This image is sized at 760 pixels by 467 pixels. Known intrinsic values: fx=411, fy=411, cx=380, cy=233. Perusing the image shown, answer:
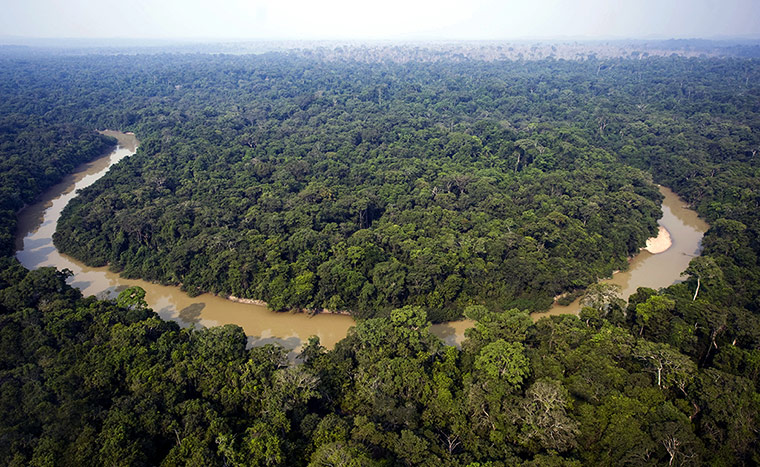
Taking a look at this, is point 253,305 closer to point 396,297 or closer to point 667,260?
point 396,297

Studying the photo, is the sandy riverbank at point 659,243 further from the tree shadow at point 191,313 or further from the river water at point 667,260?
the tree shadow at point 191,313

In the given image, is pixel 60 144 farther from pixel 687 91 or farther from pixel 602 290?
pixel 687 91

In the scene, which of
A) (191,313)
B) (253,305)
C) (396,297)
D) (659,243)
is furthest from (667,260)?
(191,313)

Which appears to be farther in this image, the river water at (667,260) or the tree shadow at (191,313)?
the river water at (667,260)

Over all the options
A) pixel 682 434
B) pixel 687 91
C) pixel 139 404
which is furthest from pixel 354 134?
pixel 687 91

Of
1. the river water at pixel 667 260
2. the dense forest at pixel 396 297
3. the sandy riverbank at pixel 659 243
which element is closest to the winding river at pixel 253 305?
the river water at pixel 667 260

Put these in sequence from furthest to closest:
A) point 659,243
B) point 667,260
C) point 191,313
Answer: point 659,243 < point 667,260 < point 191,313
